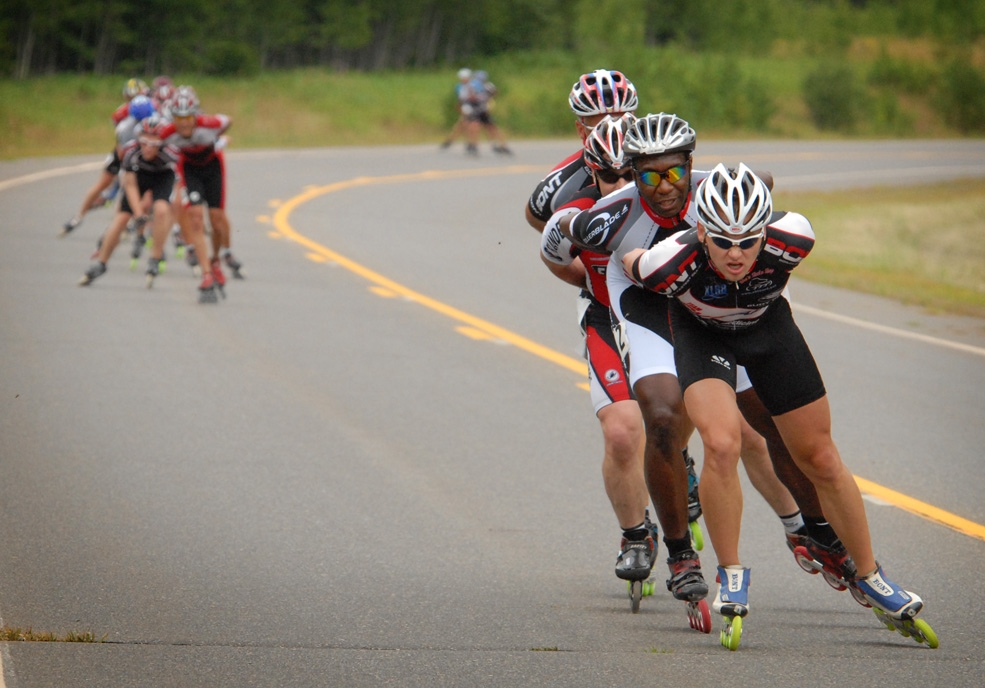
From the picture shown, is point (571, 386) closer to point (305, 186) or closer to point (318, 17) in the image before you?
point (305, 186)

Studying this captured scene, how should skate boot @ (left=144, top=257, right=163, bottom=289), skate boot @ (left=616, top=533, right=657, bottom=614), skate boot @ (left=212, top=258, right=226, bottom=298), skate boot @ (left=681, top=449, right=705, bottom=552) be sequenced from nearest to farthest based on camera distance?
skate boot @ (left=616, top=533, right=657, bottom=614)
skate boot @ (left=681, top=449, right=705, bottom=552)
skate boot @ (left=212, top=258, right=226, bottom=298)
skate boot @ (left=144, top=257, right=163, bottom=289)

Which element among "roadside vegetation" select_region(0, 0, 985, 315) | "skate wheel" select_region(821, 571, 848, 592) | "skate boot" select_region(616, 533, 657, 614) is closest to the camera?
"skate boot" select_region(616, 533, 657, 614)

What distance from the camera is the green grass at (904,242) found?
17031mm

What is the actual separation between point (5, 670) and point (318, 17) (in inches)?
2926

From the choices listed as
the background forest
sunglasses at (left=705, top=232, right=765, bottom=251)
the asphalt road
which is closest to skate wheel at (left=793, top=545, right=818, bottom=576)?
the asphalt road

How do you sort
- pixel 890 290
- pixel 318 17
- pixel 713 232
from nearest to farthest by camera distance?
pixel 713 232, pixel 890 290, pixel 318 17

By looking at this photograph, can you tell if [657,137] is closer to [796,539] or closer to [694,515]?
[796,539]

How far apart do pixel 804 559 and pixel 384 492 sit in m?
2.48

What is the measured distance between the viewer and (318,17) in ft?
250

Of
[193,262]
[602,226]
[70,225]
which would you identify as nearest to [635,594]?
[602,226]

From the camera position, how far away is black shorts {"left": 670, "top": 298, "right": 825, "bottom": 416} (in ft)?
17.8

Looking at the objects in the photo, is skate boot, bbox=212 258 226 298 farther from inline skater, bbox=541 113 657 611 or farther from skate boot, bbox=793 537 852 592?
skate boot, bbox=793 537 852 592

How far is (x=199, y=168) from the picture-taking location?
14297 millimetres

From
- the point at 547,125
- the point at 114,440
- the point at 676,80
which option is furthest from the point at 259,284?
the point at 676,80
